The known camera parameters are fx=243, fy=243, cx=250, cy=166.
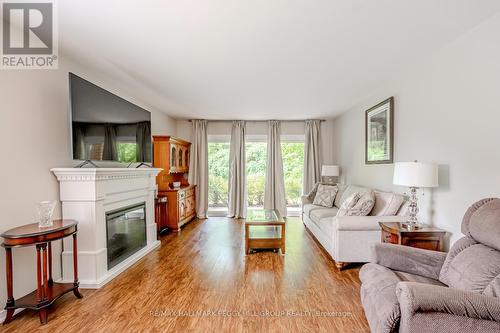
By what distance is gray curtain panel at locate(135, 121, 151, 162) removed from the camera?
3.40 meters

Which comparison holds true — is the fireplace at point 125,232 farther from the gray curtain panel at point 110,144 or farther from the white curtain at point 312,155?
the white curtain at point 312,155

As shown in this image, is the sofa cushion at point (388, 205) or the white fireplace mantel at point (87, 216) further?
the sofa cushion at point (388, 205)

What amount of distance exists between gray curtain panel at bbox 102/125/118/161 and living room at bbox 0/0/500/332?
0.15ft

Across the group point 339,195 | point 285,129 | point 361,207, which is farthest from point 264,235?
point 285,129

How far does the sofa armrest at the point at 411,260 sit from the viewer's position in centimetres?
183

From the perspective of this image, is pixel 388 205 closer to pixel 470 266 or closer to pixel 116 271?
pixel 470 266

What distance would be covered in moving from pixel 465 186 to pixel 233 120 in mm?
4589

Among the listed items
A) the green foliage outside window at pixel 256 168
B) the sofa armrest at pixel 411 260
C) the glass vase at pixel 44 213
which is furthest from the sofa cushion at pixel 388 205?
the glass vase at pixel 44 213

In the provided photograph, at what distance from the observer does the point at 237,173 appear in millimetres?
5844

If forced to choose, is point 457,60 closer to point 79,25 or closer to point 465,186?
point 465,186

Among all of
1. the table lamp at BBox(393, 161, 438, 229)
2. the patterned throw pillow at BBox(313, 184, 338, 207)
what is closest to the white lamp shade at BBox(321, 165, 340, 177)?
the patterned throw pillow at BBox(313, 184, 338, 207)

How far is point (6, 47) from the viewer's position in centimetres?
204

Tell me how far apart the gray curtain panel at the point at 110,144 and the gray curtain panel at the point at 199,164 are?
2.94 meters

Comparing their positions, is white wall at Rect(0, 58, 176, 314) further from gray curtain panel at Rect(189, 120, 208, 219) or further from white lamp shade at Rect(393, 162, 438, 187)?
white lamp shade at Rect(393, 162, 438, 187)
